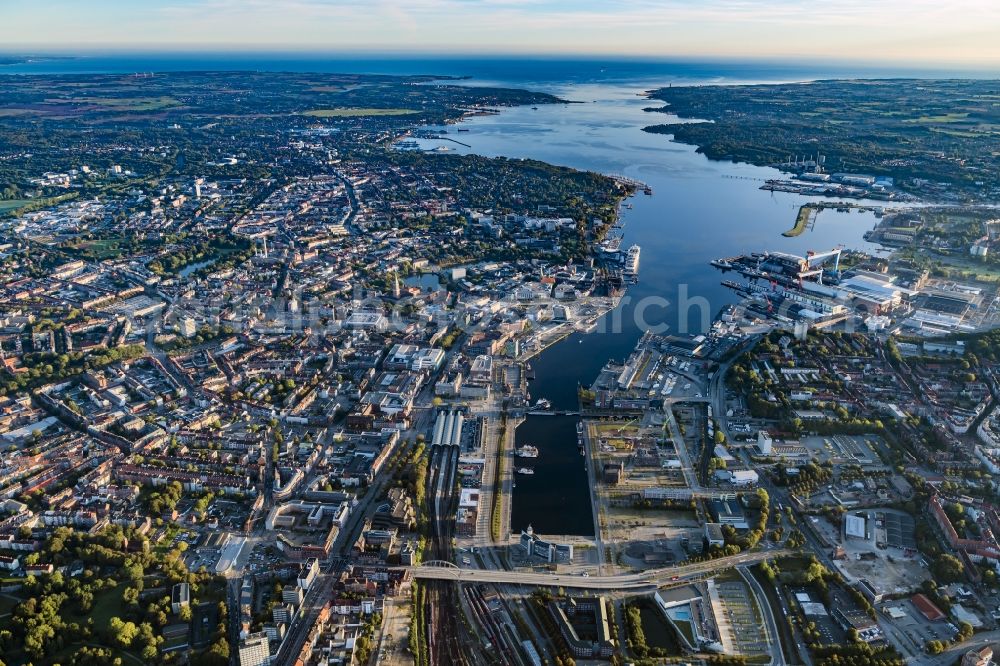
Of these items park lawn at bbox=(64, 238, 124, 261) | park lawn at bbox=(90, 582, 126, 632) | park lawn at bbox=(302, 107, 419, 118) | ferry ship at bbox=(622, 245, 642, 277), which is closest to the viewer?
park lawn at bbox=(90, 582, 126, 632)

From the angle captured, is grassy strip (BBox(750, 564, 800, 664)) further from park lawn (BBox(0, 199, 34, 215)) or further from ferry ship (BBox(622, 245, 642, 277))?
park lawn (BBox(0, 199, 34, 215))

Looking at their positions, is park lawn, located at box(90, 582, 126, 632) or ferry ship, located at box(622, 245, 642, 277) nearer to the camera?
park lawn, located at box(90, 582, 126, 632)

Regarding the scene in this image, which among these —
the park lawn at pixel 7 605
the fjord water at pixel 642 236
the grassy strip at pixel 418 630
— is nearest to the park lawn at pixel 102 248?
the fjord water at pixel 642 236

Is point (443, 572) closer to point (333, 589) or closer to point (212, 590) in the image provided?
point (333, 589)

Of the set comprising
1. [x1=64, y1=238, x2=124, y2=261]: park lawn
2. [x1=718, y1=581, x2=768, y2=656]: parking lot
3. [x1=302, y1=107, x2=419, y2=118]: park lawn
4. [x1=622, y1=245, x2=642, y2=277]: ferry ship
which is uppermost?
[x1=302, y1=107, x2=419, y2=118]: park lawn

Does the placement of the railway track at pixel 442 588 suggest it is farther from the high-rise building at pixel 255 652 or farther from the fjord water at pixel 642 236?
the high-rise building at pixel 255 652

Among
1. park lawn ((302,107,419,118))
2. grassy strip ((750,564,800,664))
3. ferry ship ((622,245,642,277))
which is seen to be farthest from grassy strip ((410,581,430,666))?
park lawn ((302,107,419,118))

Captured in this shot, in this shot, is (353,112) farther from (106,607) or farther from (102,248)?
(106,607)
